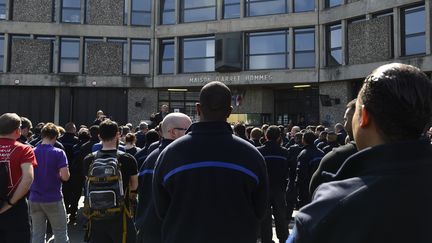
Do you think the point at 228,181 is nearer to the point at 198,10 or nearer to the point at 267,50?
the point at 267,50

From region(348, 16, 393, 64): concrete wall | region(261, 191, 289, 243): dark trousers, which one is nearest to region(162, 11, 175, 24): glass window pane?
region(348, 16, 393, 64): concrete wall

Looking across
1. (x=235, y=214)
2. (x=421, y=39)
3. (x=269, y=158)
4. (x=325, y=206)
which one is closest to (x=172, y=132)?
(x=235, y=214)

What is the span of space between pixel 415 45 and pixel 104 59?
615 inches

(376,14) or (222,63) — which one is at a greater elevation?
(376,14)

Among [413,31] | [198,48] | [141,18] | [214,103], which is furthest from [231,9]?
[214,103]

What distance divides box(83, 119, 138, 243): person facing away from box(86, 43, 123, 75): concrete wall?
2070cm

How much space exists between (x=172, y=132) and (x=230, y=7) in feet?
68.7

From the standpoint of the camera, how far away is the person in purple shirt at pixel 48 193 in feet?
19.9

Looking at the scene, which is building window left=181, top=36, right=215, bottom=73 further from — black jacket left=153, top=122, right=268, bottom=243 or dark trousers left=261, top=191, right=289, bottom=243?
black jacket left=153, top=122, right=268, bottom=243

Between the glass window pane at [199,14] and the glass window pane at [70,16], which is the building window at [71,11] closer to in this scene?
the glass window pane at [70,16]

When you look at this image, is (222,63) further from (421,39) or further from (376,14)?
(421,39)

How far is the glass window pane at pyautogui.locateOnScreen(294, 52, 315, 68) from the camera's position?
22219mm

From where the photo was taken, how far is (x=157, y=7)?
25438 mm

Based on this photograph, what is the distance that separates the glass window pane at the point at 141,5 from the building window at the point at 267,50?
6133 mm
